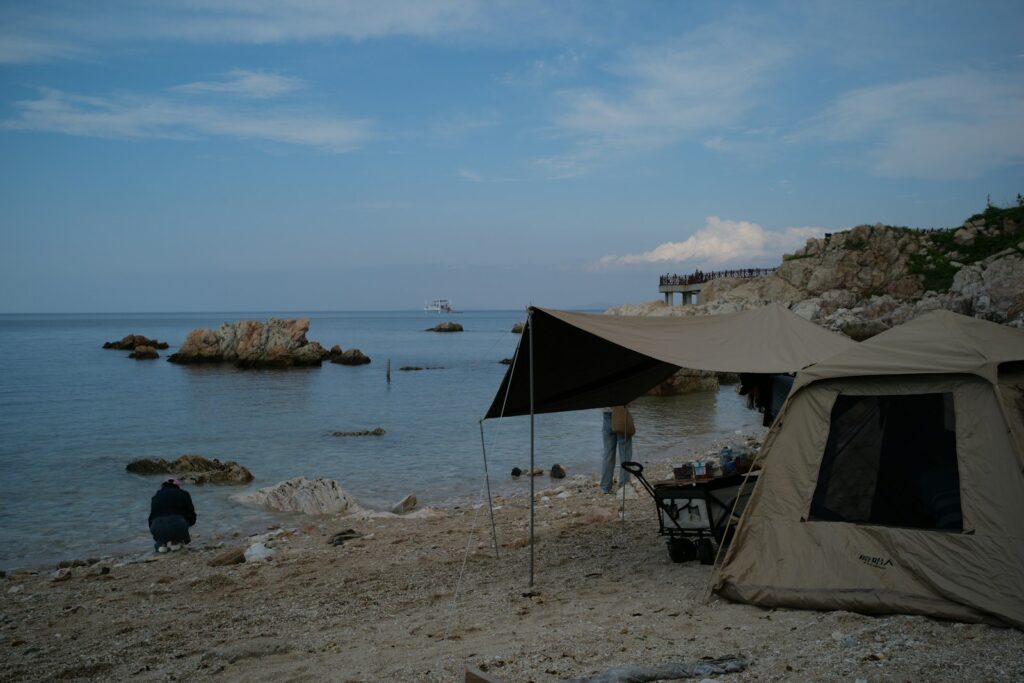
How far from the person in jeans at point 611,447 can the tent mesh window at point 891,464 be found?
5.46 metres

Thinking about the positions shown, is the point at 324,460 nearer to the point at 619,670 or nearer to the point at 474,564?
the point at 474,564

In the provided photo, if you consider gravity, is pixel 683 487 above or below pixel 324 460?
above

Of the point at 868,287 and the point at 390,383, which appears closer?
the point at 390,383

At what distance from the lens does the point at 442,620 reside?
716cm

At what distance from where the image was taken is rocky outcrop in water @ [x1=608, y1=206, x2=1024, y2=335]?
42031mm

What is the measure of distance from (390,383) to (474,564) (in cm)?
3756

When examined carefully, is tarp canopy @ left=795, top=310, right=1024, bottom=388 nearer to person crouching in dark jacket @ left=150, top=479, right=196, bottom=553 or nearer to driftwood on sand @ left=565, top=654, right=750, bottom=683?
driftwood on sand @ left=565, top=654, right=750, bottom=683

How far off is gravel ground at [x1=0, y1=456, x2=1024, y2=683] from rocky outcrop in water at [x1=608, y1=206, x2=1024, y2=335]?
3468cm

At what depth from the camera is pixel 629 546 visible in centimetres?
959

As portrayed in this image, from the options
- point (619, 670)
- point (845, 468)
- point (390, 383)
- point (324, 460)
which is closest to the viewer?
point (619, 670)

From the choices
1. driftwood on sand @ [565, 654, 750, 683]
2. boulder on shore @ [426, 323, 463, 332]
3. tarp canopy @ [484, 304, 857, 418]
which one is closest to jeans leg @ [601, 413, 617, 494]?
Answer: tarp canopy @ [484, 304, 857, 418]

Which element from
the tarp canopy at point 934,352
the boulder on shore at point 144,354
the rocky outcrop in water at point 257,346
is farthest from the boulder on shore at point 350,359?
the tarp canopy at point 934,352

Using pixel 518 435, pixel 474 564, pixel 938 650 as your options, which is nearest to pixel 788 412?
pixel 938 650

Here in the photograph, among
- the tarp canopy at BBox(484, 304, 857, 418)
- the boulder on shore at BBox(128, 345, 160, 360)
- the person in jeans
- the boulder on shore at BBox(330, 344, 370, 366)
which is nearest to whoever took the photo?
the tarp canopy at BBox(484, 304, 857, 418)
